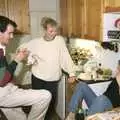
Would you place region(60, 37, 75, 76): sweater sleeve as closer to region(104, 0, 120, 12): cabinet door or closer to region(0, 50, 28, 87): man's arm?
region(104, 0, 120, 12): cabinet door

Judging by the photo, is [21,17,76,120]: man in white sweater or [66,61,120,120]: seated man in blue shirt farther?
[21,17,76,120]: man in white sweater

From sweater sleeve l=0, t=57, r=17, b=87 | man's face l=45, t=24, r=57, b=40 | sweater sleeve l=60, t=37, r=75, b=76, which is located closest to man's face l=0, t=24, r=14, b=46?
sweater sleeve l=0, t=57, r=17, b=87

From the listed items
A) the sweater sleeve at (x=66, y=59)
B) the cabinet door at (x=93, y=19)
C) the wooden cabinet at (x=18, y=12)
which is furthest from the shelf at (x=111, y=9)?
the wooden cabinet at (x=18, y=12)

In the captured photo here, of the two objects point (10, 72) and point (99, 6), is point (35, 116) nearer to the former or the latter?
point (10, 72)

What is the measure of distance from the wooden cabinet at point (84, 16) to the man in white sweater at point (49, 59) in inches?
15.3

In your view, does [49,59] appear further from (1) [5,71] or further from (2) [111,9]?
(2) [111,9]

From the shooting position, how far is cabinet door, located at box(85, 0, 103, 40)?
3.04 meters

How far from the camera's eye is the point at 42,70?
336 centimetres

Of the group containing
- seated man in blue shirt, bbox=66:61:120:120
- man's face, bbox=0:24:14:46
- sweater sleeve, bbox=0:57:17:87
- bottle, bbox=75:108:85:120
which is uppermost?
man's face, bbox=0:24:14:46

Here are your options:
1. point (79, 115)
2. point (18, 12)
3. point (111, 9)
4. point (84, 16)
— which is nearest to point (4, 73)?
point (79, 115)

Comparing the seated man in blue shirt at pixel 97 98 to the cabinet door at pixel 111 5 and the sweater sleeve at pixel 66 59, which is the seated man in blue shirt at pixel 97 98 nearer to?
the sweater sleeve at pixel 66 59

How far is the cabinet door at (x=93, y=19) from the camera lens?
9.97 ft

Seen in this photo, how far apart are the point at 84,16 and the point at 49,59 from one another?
733mm

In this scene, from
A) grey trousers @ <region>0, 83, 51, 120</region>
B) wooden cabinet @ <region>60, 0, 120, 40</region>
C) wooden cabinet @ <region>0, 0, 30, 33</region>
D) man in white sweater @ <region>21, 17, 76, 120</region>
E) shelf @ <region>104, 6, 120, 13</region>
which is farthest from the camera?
wooden cabinet @ <region>0, 0, 30, 33</region>
